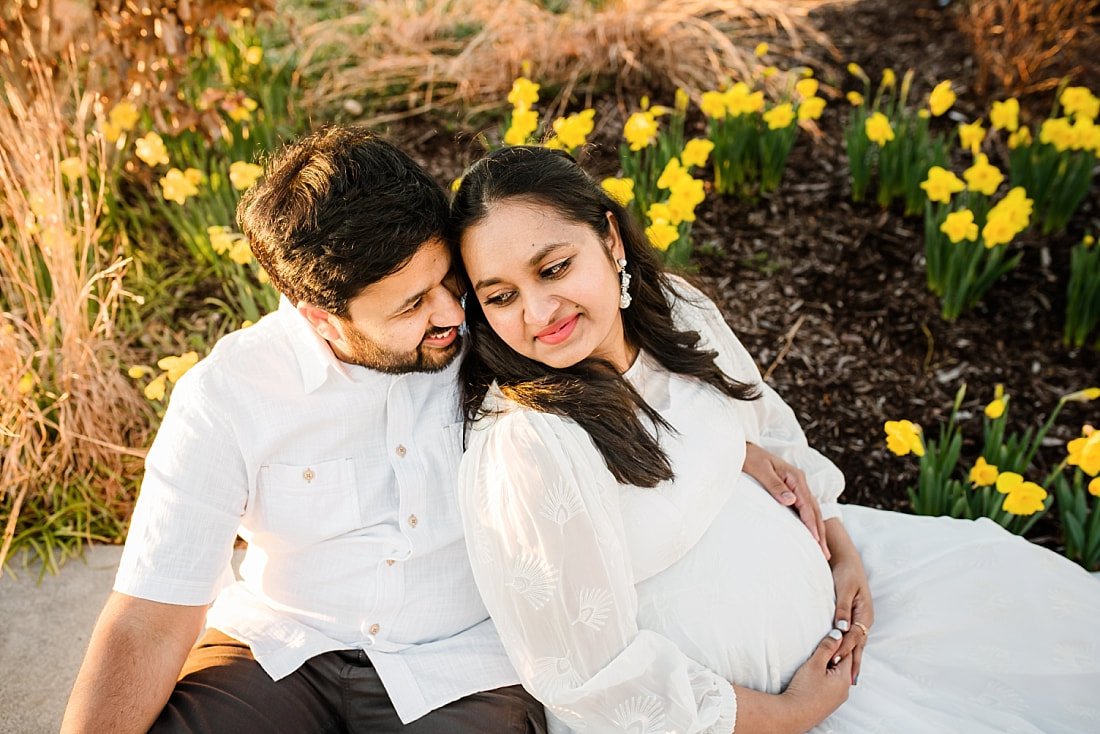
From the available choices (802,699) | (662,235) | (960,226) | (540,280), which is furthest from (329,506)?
(960,226)

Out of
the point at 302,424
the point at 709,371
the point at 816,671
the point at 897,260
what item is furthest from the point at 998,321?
the point at 302,424

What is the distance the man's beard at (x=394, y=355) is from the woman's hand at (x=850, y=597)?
100 centimetres

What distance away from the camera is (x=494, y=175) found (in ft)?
5.58

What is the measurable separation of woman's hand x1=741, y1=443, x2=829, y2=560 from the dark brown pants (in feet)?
2.31

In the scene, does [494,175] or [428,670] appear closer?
[494,175]

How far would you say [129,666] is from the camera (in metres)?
1.70

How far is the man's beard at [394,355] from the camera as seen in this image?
183 cm

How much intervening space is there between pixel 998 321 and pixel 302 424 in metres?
2.47

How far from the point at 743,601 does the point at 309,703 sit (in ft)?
2.95

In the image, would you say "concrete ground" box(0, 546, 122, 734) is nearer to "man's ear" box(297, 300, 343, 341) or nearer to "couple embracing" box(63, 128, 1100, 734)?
"couple embracing" box(63, 128, 1100, 734)

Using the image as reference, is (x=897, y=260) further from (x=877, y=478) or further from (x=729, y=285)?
(x=877, y=478)

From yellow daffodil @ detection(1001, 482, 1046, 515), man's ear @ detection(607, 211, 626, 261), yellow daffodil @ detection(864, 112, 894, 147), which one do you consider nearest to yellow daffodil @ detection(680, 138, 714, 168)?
yellow daffodil @ detection(864, 112, 894, 147)

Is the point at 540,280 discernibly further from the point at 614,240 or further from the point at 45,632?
the point at 45,632

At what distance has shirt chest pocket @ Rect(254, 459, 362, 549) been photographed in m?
1.88
